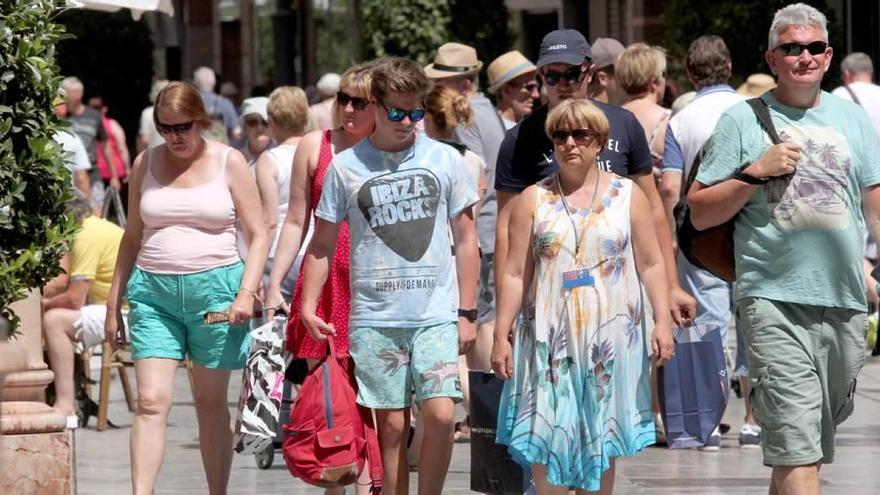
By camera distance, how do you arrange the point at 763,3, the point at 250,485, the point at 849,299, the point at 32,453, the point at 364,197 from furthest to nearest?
1. the point at 763,3
2. the point at 250,485
3. the point at 32,453
4. the point at 364,197
5. the point at 849,299

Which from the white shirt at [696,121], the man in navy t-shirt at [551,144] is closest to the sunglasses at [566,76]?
Answer: the man in navy t-shirt at [551,144]

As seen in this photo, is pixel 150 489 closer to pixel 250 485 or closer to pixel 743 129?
pixel 250 485

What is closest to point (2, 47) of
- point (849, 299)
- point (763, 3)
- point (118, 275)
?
point (118, 275)

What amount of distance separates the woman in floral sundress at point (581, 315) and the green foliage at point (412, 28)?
16.1 m

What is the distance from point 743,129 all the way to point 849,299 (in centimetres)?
63

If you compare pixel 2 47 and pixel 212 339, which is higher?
pixel 2 47

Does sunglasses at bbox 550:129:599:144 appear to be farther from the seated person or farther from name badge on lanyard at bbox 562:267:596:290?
the seated person

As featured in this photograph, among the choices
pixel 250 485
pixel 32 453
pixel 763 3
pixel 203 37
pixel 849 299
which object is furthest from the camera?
pixel 203 37

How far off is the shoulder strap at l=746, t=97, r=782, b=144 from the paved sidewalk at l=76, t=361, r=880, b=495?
2572 millimetres

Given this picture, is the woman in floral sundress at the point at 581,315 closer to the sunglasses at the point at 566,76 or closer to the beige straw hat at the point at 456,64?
the sunglasses at the point at 566,76

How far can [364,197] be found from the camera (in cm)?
721

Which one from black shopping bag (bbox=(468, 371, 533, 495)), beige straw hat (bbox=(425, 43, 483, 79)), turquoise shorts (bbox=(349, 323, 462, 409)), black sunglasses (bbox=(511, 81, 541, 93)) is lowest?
black shopping bag (bbox=(468, 371, 533, 495))

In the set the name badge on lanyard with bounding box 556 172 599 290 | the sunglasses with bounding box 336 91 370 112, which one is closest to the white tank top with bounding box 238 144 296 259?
the sunglasses with bounding box 336 91 370 112

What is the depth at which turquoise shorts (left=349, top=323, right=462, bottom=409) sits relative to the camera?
23.8 ft
